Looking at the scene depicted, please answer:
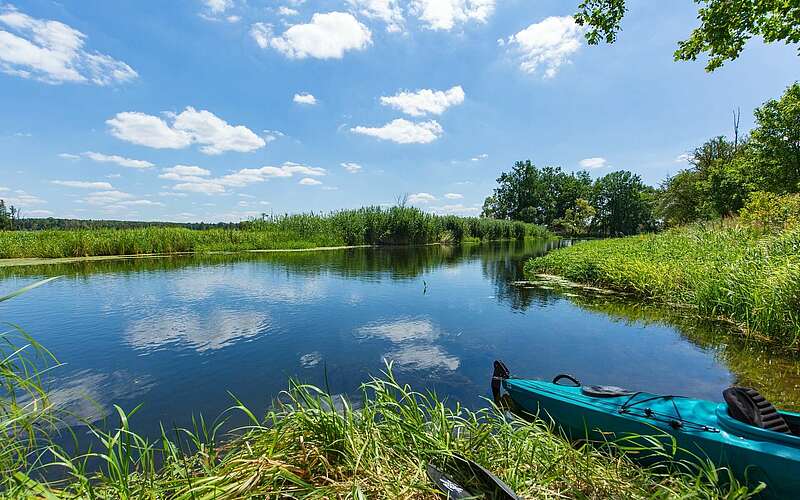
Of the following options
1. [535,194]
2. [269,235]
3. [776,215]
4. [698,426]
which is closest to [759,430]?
[698,426]

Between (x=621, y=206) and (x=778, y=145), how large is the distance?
50.4 meters

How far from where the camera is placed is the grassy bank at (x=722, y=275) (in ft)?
20.8

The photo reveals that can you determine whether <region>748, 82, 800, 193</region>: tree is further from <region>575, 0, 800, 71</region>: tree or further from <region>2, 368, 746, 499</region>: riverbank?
<region>2, 368, 746, 499</region>: riverbank

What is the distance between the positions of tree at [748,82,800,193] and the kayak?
3107 centimetres

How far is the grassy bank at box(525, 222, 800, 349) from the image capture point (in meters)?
6.34

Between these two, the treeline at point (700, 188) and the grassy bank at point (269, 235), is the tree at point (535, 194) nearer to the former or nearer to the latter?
the treeline at point (700, 188)

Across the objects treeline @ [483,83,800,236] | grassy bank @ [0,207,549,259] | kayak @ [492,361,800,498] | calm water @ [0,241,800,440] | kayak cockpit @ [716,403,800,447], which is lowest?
calm water @ [0,241,800,440]

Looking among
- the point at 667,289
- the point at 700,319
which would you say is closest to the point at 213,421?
the point at 700,319

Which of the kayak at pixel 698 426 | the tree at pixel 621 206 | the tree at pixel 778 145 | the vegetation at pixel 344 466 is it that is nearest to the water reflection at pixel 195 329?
the vegetation at pixel 344 466

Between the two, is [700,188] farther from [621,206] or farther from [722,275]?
[621,206]

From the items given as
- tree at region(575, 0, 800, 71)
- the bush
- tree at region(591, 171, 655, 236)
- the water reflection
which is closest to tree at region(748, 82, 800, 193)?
the bush

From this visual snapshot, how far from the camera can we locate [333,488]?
2186 mm

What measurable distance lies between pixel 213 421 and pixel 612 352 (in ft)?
21.3

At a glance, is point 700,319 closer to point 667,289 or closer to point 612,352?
point 667,289
